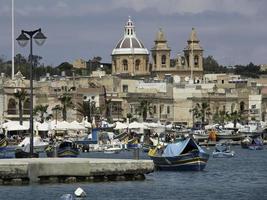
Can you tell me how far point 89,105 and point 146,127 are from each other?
27051 millimetres

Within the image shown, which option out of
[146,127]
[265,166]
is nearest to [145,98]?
[146,127]

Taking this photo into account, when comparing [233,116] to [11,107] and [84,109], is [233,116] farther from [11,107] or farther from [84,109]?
[11,107]

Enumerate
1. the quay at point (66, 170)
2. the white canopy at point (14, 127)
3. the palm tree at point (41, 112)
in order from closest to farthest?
the quay at point (66, 170), the white canopy at point (14, 127), the palm tree at point (41, 112)

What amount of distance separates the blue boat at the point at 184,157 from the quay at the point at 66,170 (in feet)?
37.5

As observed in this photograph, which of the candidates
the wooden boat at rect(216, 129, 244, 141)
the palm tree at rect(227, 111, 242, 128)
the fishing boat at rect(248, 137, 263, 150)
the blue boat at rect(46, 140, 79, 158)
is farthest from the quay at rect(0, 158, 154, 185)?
the palm tree at rect(227, 111, 242, 128)

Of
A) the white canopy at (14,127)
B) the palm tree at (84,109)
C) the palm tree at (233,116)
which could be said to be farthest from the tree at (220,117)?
the white canopy at (14,127)

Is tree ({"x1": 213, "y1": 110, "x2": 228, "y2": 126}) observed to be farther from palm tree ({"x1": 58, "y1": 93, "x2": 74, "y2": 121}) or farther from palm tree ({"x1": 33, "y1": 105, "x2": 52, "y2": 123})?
palm tree ({"x1": 33, "y1": 105, "x2": 52, "y2": 123})

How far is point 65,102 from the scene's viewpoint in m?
148

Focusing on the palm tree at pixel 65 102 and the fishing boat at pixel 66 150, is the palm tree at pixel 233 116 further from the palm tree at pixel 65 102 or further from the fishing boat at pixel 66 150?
the fishing boat at pixel 66 150

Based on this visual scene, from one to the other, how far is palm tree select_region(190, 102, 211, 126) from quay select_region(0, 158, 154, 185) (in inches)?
4992

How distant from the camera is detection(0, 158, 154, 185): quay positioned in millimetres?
51906

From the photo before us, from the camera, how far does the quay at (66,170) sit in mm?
51906

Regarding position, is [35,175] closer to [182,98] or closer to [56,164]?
[56,164]

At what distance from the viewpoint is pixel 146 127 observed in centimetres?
12681
